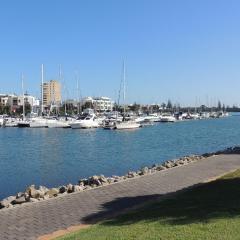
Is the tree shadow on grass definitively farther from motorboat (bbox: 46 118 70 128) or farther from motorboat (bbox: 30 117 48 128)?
motorboat (bbox: 46 118 70 128)

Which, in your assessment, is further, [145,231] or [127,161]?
[127,161]

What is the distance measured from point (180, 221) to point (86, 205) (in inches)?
172

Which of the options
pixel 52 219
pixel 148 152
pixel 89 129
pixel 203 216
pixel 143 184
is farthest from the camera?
pixel 89 129

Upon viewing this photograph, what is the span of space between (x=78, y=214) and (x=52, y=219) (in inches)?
30.8

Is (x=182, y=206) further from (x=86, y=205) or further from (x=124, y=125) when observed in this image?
(x=124, y=125)

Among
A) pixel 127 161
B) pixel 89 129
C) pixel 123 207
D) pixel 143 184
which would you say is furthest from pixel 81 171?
pixel 89 129

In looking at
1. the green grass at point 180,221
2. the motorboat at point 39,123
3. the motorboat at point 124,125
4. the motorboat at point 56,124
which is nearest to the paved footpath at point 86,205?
the green grass at point 180,221

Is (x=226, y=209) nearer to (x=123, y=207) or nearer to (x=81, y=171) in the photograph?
(x=123, y=207)

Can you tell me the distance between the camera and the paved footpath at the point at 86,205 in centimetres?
1141

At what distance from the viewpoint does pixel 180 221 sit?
1009 cm

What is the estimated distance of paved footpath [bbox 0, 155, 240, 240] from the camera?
11.4 m

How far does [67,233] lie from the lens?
34.4 ft

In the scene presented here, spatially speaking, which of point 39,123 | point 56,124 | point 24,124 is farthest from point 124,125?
point 24,124

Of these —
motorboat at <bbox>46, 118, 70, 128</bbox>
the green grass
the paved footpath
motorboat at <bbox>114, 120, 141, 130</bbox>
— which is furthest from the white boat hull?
the green grass
